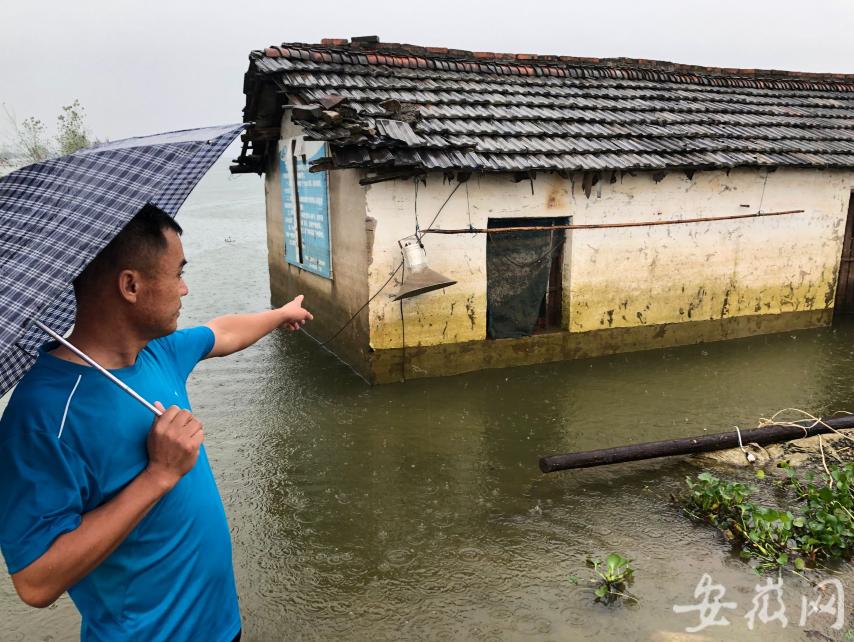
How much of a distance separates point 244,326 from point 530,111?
7.17m

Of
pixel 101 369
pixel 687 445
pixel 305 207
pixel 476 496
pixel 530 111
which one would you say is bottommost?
pixel 476 496

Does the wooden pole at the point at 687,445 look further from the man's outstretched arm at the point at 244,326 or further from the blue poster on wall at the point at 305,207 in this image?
the blue poster on wall at the point at 305,207

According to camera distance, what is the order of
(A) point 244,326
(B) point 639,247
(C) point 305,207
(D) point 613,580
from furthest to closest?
(C) point 305,207, (B) point 639,247, (D) point 613,580, (A) point 244,326

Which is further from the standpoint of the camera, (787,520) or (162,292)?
(787,520)

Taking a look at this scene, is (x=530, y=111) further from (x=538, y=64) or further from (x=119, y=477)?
(x=119, y=477)

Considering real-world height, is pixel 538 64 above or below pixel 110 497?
above

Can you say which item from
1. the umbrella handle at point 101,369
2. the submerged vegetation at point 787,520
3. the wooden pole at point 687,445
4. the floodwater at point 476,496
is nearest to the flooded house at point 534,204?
the floodwater at point 476,496

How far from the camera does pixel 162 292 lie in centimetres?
172

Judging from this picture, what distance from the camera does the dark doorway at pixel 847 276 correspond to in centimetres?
1012

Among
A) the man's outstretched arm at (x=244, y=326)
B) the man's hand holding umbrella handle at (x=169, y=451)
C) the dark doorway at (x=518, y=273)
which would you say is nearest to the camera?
the man's hand holding umbrella handle at (x=169, y=451)

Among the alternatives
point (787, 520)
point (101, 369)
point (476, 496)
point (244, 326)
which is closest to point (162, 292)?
point (101, 369)

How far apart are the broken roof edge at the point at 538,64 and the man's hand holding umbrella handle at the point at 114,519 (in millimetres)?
7557

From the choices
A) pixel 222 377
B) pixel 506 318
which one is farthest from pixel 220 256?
pixel 506 318

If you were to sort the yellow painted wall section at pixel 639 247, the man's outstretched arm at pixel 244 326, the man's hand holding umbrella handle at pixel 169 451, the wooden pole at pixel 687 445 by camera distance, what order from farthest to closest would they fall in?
1. the yellow painted wall section at pixel 639 247
2. the wooden pole at pixel 687 445
3. the man's outstretched arm at pixel 244 326
4. the man's hand holding umbrella handle at pixel 169 451
